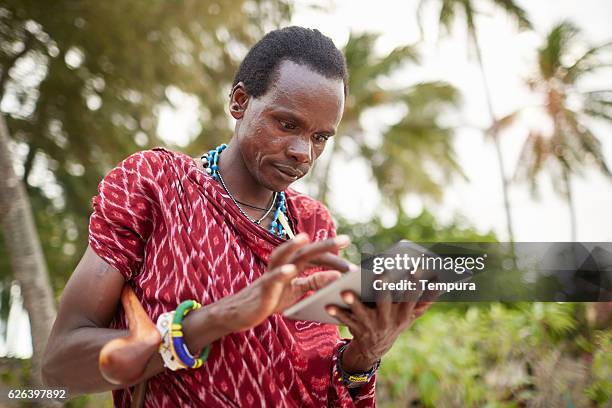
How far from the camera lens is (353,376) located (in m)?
1.76

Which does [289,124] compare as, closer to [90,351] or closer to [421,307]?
[421,307]

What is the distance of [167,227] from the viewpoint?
66.2 inches

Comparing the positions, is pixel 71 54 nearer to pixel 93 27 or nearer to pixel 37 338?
pixel 93 27

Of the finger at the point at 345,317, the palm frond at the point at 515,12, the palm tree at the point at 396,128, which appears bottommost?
the finger at the point at 345,317

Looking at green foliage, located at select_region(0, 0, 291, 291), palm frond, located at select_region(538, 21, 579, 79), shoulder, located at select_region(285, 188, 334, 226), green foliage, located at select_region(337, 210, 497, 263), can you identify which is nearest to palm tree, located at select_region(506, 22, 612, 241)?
palm frond, located at select_region(538, 21, 579, 79)

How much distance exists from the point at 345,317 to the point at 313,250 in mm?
278

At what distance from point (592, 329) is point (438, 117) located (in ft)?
50.3

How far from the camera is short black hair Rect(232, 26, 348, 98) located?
1870 millimetres

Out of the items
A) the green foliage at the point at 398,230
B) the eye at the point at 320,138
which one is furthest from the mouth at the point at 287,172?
the green foliage at the point at 398,230

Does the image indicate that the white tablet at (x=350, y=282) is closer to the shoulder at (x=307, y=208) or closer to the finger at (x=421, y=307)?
the finger at (x=421, y=307)

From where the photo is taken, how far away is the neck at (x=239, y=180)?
1.95 metres

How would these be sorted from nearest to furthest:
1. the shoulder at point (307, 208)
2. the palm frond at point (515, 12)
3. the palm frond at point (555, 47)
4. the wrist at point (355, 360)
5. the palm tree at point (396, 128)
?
the wrist at point (355, 360) < the shoulder at point (307, 208) < the palm frond at point (515, 12) < the palm tree at point (396, 128) < the palm frond at point (555, 47)

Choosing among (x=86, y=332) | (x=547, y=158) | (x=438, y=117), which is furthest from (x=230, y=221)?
(x=547, y=158)

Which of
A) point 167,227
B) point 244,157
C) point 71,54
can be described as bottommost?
point 167,227
